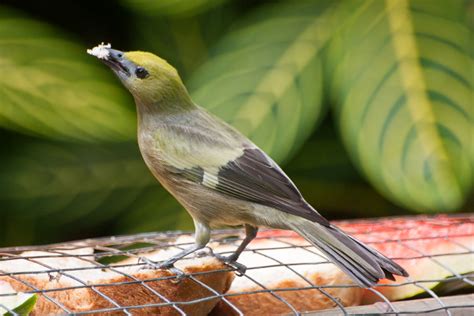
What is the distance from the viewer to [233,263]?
2156 millimetres

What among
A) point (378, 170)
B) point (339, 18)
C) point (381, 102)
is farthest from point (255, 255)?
point (339, 18)

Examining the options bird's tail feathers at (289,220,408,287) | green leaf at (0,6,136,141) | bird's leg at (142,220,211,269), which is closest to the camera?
bird's tail feathers at (289,220,408,287)

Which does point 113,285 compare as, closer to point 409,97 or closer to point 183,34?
point 409,97

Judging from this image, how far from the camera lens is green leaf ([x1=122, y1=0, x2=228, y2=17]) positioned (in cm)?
309

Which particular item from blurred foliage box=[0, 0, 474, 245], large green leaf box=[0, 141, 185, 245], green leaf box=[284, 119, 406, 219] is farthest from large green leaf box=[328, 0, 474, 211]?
large green leaf box=[0, 141, 185, 245]

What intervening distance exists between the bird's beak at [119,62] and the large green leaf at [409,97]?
0.91 metres

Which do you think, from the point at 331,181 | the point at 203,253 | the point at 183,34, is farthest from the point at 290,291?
the point at 183,34

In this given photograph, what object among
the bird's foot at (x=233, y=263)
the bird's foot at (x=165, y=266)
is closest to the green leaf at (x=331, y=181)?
the bird's foot at (x=233, y=263)

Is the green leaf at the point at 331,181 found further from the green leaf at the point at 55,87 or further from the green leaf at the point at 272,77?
the green leaf at the point at 55,87

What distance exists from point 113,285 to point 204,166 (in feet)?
1.32

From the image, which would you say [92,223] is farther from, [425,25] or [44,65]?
[425,25]

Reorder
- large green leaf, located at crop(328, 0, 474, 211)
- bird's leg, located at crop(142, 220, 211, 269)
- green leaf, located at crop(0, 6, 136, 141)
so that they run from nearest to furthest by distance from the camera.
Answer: bird's leg, located at crop(142, 220, 211, 269)
large green leaf, located at crop(328, 0, 474, 211)
green leaf, located at crop(0, 6, 136, 141)

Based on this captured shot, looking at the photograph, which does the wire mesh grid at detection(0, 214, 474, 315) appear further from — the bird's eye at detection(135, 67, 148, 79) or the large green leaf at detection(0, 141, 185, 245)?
the large green leaf at detection(0, 141, 185, 245)

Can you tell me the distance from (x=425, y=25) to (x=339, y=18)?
10.5 inches
